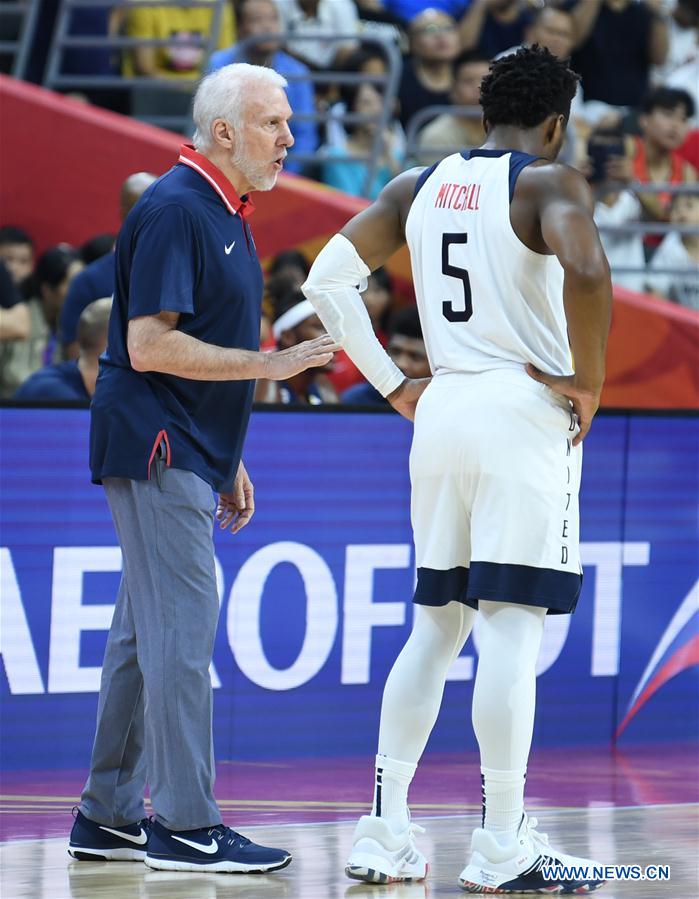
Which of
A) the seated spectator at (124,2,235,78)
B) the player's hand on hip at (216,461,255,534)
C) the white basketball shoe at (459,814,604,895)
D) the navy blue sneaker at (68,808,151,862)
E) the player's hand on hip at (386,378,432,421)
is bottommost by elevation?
the navy blue sneaker at (68,808,151,862)

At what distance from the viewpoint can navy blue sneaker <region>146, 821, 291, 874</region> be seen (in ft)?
14.9

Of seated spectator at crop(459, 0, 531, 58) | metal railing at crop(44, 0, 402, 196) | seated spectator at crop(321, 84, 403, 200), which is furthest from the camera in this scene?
seated spectator at crop(459, 0, 531, 58)

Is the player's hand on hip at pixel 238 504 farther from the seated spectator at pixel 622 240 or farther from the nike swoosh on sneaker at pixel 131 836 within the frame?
the seated spectator at pixel 622 240

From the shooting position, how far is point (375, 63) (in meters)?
10.5

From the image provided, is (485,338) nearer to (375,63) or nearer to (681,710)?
(681,710)

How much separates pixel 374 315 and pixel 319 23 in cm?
291

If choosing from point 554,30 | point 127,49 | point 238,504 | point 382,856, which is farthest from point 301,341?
point 554,30

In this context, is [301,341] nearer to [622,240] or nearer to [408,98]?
[622,240]

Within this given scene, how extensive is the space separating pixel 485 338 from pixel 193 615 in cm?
109

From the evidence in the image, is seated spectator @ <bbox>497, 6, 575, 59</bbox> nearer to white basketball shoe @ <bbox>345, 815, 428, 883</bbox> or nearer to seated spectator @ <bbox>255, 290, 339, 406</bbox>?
seated spectator @ <bbox>255, 290, 339, 406</bbox>

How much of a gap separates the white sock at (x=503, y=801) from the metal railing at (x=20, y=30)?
7.02 metres

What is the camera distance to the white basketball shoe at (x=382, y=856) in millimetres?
4434

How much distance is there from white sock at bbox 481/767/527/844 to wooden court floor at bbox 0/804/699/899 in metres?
0.21

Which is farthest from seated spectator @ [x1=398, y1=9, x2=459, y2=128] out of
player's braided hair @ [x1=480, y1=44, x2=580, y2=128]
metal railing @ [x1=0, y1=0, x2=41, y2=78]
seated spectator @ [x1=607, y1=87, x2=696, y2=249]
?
player's braided hair @ [x1=480, y1=44, x2=580, y2=128]
